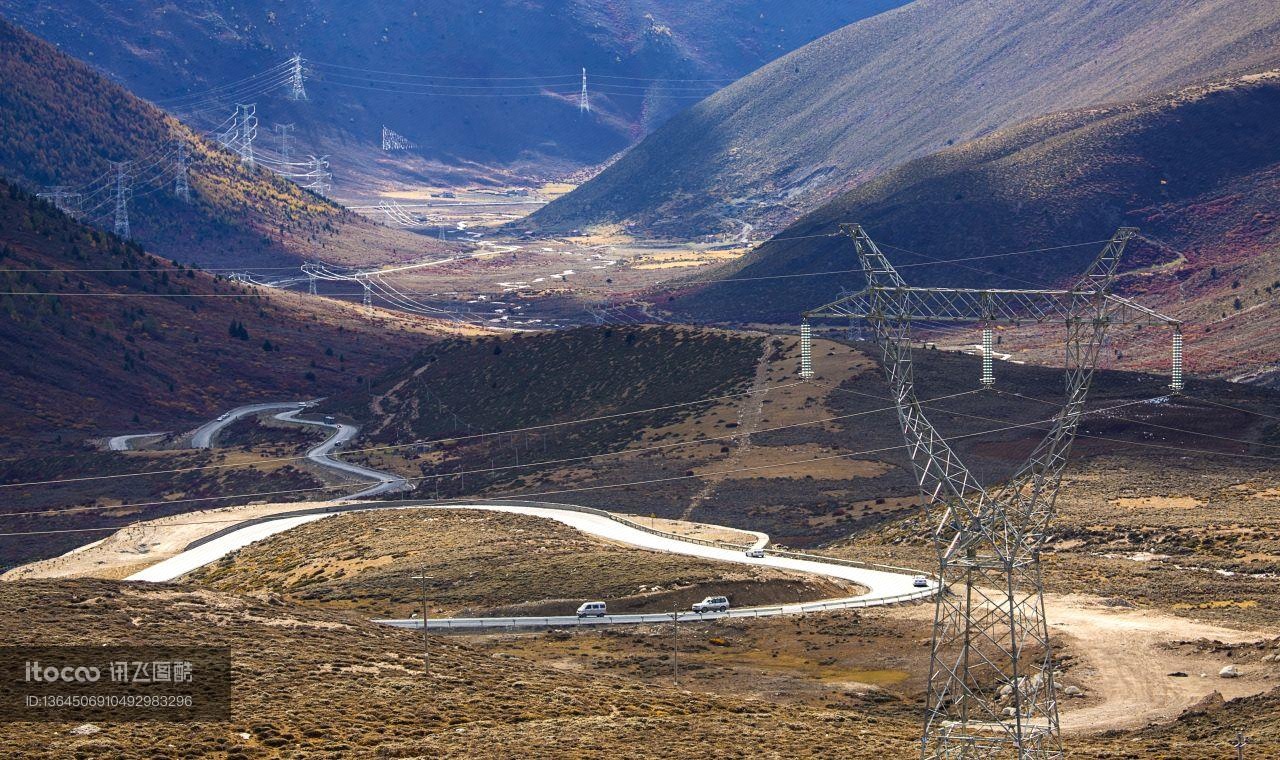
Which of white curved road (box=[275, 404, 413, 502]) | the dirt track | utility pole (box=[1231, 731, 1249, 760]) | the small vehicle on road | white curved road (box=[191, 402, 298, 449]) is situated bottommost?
utility pole (box=[1231, 731, 1249, 760])

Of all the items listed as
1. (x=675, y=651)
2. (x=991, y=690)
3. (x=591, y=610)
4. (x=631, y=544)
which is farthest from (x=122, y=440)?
(x=991, y=690)

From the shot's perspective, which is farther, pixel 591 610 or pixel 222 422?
pixel 222 422

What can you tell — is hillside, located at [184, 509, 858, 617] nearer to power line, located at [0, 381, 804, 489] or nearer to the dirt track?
the dirt track

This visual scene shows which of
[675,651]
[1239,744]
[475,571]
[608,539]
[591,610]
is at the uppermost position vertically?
[608,539]

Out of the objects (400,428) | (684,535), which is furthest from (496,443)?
(684,535)

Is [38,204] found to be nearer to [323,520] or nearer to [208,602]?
[323,520]

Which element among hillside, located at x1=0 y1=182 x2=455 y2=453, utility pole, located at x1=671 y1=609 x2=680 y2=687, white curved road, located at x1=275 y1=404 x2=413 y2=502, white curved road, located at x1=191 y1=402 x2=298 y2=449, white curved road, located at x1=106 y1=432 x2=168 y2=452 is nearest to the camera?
utility pole, located at x1=671 y1=609 x2=680 y2=687

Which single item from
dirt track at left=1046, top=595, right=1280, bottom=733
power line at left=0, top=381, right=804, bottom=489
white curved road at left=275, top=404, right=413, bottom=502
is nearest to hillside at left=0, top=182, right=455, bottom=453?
white curved road at left=275, top=404, right=413, bottom=502

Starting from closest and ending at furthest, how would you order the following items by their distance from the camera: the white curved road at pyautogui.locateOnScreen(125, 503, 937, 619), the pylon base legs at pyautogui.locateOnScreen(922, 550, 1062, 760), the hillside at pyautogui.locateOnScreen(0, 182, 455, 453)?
the pylon base legs at pyautogui.locateOnScreen(922, 550, 1062, 760), the white curved road at pyautogui.locateOnScreen(125, 503, 937, 619), the hillside at pyautogui.locateOnScreen(0, 182, 455, 453)

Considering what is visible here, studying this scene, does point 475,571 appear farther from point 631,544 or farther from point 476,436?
point 476,436
